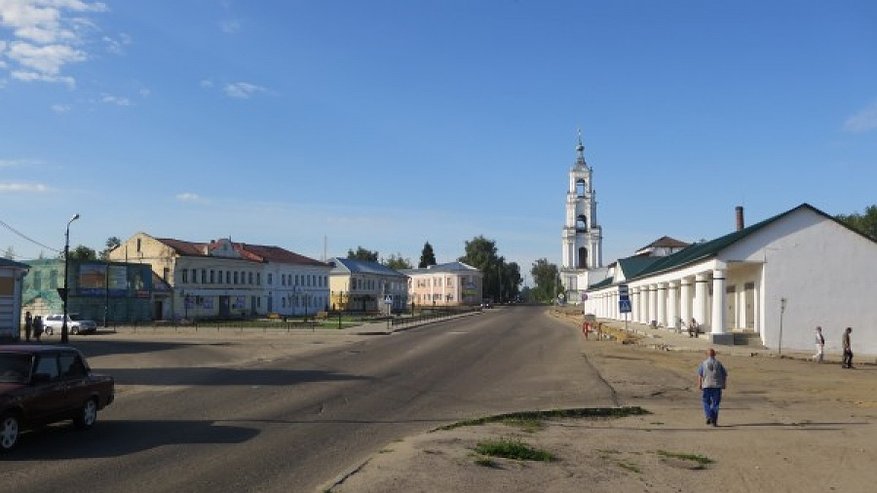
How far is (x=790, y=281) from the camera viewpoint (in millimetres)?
38875

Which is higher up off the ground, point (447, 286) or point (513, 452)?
point (447, 286)

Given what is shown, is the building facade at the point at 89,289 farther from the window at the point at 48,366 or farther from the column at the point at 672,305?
the window at the point at 48,366

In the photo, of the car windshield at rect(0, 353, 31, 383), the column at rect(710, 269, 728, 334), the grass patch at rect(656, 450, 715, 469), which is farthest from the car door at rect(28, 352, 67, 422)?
the column at rect(710, 269, 728, 334)

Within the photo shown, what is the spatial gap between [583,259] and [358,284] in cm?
4628

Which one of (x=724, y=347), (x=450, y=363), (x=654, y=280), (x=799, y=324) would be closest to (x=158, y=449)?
(x=450, y=363)

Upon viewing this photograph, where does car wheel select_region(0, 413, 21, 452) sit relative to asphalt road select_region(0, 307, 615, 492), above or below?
above

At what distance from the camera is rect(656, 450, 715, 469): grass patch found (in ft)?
35.4

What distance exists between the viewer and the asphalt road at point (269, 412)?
941 cm

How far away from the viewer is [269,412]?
15.0 m

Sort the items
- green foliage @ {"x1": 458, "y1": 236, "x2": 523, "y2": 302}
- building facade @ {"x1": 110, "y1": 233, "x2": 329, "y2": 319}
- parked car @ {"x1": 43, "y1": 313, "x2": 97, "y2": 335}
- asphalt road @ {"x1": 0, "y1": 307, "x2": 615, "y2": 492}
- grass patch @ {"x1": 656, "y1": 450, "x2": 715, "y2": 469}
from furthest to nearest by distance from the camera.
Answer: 1. green foliage @ {"x1": 458, "y1": 236, "x2": 523, "y2": 302}
2. building facade @ {"x1": 110, "y1": 233, "x2": 329, "y2": 319}
3. parked car @ {"x1": 43, "y1": 313, "x2": 97, "y2": 335}
4. grass patch @ {"x1": 656, "y1": 450, "x2": 715, "y2": 469}
5. asphalt road @ {"x1": 0, "y1": 307, "x2": 615, "y2": 492}

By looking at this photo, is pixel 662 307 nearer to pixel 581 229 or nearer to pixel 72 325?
pixel 72 325

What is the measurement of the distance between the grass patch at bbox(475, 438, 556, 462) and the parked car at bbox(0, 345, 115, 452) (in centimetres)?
637

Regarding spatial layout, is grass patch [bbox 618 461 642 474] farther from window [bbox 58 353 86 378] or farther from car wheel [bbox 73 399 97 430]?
window [bbox 58 353 86 378]

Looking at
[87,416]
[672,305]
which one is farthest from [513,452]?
[672,305]
